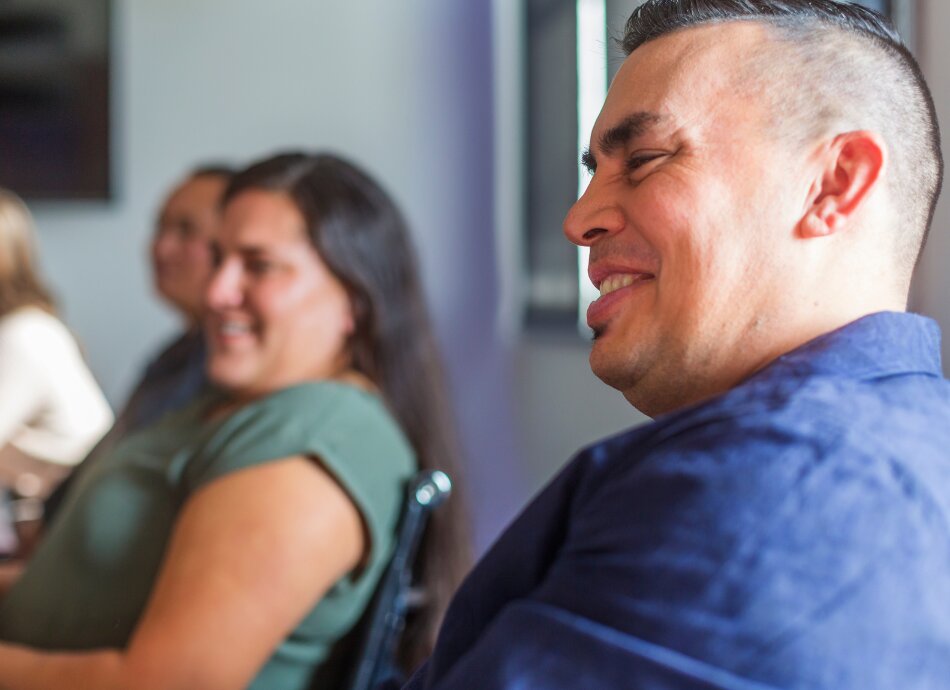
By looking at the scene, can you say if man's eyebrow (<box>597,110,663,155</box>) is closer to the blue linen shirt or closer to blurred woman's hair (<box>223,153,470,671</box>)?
the blue linen shirt

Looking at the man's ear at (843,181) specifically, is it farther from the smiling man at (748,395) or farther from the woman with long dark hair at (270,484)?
the woman with long dark hair at (270,484)

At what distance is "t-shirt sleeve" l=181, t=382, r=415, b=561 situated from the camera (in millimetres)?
1312

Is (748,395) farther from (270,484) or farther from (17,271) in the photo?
(17,271)

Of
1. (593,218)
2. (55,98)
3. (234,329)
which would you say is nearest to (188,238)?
(234,329)

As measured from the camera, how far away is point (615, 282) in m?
0.88

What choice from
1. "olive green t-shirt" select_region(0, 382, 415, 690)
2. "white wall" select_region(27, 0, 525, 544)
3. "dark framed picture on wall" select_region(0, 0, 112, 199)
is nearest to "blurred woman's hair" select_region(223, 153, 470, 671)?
"olive green t-shirt" select_region(0, 382, 415, 690)

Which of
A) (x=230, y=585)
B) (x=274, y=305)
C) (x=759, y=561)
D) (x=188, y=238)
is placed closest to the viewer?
(x=759, y=561)

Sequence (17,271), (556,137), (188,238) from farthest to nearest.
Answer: (556,137) < (17,271) < (188,238)

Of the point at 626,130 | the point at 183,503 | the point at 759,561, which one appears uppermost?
the point at 626,130

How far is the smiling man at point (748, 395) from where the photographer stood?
0.62 m

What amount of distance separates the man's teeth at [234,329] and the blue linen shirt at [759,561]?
101 centimetres

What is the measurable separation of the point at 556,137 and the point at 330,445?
227 cm

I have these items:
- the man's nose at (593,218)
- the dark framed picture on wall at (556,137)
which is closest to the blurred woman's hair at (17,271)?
the dark framed picture on wall at (556,137)

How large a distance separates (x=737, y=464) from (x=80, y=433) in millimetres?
2656
